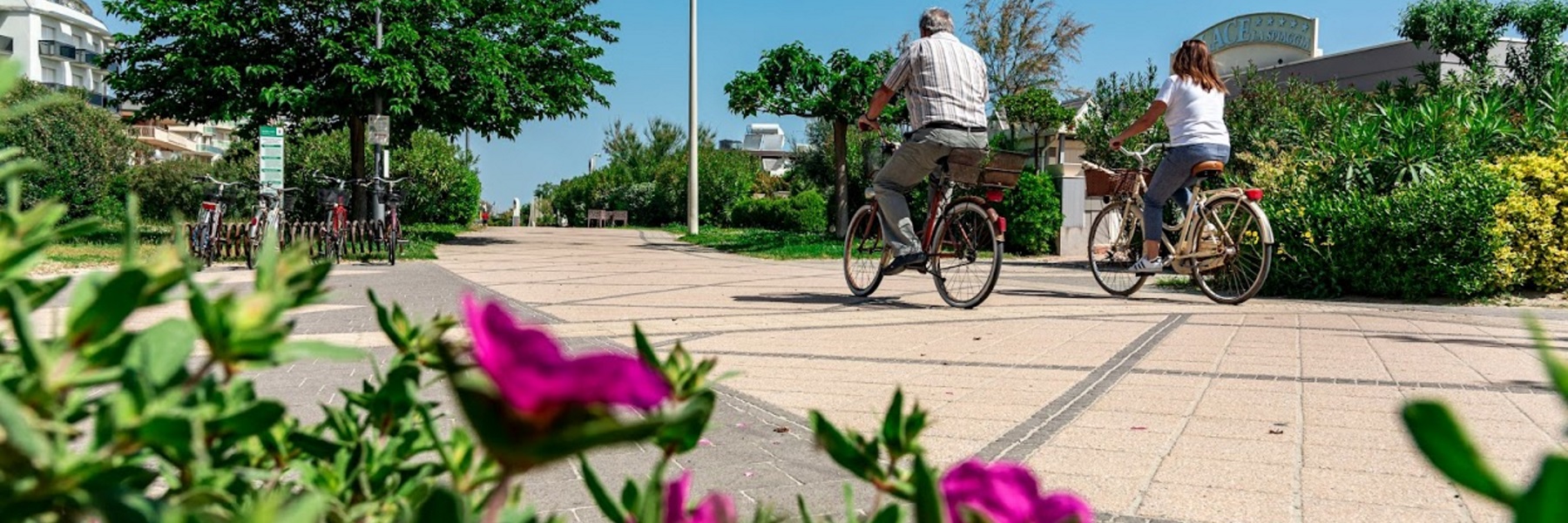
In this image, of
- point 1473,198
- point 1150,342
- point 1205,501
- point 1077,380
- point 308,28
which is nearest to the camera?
point 1205,501

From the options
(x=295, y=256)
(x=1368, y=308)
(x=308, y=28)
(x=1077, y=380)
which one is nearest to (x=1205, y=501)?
(x=1077, y=380)

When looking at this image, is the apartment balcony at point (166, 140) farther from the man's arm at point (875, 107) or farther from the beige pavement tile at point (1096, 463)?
the beige pavement tile at point (1096, 463)

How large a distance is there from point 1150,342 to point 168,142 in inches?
4036

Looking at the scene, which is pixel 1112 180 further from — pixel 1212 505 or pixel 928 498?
pixel 928 498

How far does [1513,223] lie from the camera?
292 inches

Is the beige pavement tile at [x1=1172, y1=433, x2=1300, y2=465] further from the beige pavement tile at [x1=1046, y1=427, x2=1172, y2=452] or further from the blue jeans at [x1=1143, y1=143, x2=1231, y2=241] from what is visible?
the blue jeans at [x1=1143, y1=143, x2=1231, y2=241]

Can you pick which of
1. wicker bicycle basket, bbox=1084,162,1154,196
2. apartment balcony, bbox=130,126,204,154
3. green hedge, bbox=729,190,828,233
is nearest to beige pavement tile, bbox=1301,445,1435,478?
wicker bicycle basket, bbox=1084,162,1154,196

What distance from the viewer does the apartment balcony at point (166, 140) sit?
84.4 meters

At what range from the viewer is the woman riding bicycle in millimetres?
6824

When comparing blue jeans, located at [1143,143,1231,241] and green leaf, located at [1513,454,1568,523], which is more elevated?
blue jeans, located at [1143,143,1231,241]

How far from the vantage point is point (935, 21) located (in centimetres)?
669

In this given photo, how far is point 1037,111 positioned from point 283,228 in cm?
1132

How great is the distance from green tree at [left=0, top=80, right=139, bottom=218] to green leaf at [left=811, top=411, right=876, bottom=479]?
25060mm

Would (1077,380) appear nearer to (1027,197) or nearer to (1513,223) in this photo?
(1513,223)
